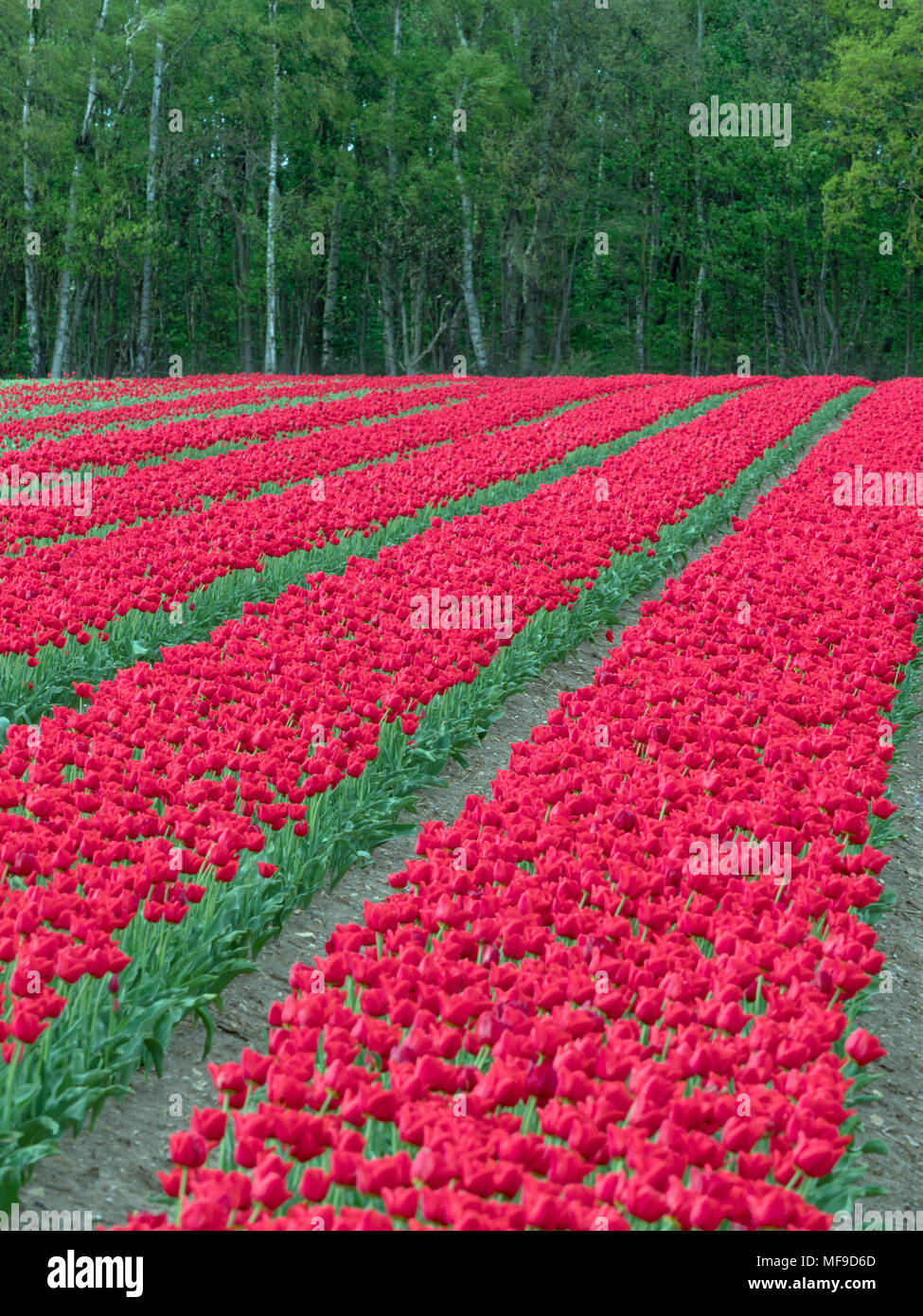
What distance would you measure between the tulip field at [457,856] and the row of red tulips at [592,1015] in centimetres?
1

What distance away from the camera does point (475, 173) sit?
134ft

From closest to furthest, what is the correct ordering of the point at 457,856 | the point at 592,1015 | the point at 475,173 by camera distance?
1. the point at 592,1015
2. the point at 457,856
3. the point at 475,173

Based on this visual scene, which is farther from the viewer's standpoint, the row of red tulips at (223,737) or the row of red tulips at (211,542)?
the row of red tulips at (211,542)

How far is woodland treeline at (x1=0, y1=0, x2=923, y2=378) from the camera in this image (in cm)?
3759

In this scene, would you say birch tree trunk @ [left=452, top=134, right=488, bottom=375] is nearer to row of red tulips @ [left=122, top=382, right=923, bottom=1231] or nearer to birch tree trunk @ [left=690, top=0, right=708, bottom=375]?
birch tree trunk @ [left=690, top=0, right=708, bottom=375]

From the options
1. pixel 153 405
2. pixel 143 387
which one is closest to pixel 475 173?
pixel 143 387

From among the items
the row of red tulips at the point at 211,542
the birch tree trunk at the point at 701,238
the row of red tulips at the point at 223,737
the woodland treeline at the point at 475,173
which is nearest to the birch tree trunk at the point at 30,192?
the woodland treeline at the point at 475,173

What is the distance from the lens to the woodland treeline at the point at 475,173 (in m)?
37.6

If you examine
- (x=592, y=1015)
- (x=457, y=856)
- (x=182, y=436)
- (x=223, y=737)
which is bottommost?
(x=592, y=1015)

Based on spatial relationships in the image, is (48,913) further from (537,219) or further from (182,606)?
(537,219)

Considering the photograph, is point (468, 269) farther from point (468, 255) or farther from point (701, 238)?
point (701, 238)

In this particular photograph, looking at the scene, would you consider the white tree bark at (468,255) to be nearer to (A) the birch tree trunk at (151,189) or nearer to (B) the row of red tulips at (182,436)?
(A) the birch tree trunk at (151,189)

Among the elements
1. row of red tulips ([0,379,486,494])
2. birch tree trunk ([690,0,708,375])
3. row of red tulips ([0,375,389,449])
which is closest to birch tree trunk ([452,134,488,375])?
row of red tulips ([0,375,389,449])

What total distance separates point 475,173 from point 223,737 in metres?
39.4
